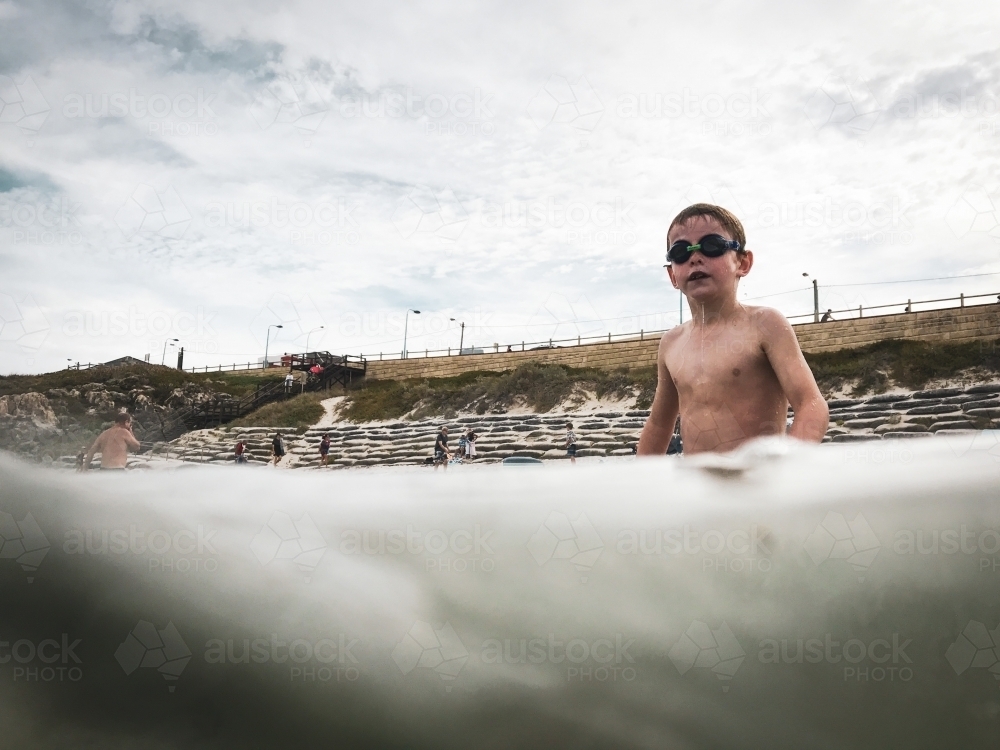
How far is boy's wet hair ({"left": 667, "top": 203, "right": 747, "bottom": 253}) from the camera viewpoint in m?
2.41

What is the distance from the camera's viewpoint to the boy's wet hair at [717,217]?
2406 millimetres

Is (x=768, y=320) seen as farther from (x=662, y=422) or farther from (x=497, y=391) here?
(x=497, y=391)

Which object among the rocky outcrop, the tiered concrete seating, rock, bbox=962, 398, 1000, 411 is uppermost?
rock, bbox=962, 398, 1000, 411

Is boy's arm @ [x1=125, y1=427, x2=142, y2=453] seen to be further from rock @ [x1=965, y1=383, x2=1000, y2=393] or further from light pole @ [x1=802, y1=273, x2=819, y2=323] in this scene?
light pole @ [x1=802, y1=273, x2=819, y2=323]

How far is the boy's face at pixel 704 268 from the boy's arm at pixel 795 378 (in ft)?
0.60

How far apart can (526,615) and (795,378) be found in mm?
1321

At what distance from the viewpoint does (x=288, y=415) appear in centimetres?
3164

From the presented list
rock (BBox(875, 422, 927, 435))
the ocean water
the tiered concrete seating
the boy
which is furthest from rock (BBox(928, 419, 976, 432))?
the ocean water

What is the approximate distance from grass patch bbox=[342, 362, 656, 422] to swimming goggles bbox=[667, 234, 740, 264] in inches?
953

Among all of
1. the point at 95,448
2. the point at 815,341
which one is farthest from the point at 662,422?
the point at 815,341

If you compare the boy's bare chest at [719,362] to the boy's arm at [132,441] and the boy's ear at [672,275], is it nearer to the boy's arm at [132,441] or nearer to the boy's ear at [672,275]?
the boy's ear at [672,275]

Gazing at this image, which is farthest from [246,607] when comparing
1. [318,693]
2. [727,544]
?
[727,544]

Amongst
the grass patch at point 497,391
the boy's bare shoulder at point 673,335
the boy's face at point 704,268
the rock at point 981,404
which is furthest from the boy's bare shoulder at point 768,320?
the grass patch at point 497,391

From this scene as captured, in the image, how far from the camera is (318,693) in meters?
1.21
